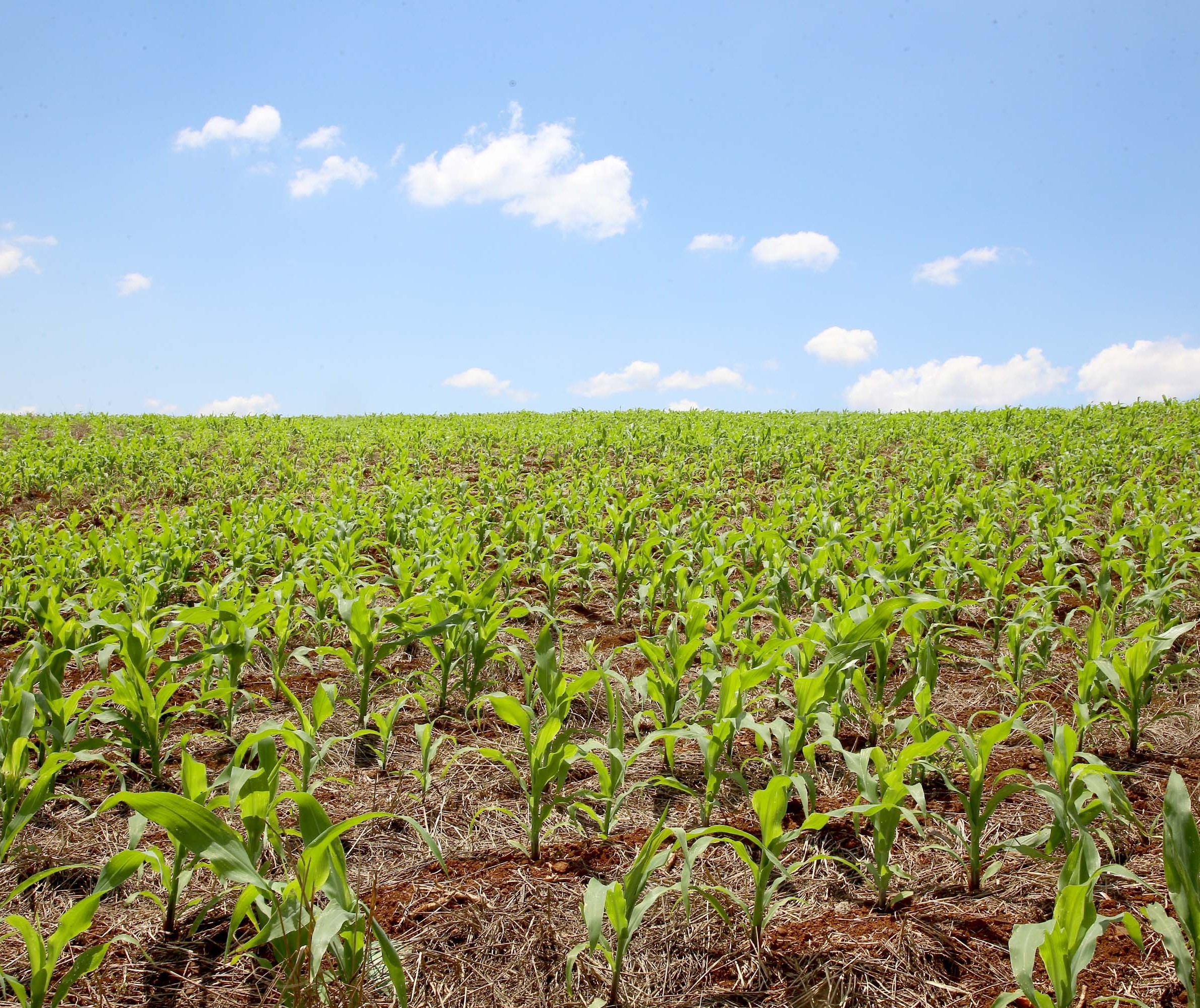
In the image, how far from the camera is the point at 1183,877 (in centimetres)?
151

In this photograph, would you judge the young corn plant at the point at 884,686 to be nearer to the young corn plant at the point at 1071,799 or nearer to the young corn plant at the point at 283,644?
the young corn plant at the point at 1071,799

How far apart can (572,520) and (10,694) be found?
471 centimetres

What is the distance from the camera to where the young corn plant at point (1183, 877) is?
151 centimetres

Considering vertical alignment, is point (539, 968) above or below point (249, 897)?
below

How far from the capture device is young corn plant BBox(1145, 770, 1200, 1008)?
1.51 meters

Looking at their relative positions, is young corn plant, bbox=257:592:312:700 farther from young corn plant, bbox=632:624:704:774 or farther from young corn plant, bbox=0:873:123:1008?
young corn plant, bbox=632:624:704:774

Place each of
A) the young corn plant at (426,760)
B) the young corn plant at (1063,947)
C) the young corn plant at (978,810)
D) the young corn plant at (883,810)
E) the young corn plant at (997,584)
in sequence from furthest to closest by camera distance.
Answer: the young corn plant at (997,584), the young corn plant at (426,760), the young corn plant at (978,810), the young corn plant at (883,810), the young corn plant at (1063,947)

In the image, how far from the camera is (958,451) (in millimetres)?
10133

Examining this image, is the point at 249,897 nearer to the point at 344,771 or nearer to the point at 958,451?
the point at 344,771

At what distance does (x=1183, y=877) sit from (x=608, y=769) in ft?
5.39

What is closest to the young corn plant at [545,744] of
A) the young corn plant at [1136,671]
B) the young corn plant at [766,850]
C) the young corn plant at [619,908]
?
the young corn plant at [619,908]

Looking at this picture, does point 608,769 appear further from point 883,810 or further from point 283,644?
point 283,644

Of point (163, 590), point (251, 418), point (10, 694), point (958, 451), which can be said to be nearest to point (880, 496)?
point (958, 451)

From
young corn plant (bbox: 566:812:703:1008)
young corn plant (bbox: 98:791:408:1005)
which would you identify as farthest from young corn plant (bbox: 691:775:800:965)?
young corn plant (bbox: 98:791:408:1005)
